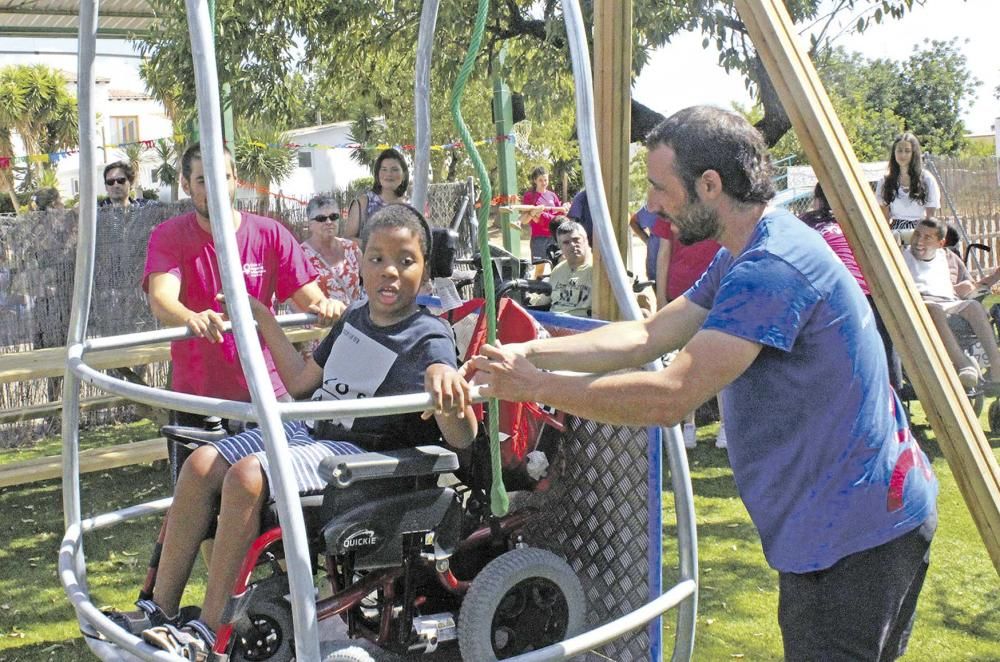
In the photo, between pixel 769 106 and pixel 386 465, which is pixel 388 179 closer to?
pixel 769 106

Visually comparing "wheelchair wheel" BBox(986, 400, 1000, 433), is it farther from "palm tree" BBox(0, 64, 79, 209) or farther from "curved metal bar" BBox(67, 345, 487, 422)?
"palm tree" BBox(0, 64, 79, 209)

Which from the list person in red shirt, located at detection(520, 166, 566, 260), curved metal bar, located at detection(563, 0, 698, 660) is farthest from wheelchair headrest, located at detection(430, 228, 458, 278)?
person in red shirt, located at detection(520, 166, 566, 260)

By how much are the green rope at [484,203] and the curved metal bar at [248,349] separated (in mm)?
547

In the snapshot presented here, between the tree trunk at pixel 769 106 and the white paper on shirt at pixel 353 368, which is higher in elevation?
the tree trunk at pixel 769 106

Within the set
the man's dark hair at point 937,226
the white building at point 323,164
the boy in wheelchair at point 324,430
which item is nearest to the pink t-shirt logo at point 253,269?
the boy in wheelchair at point 324,430

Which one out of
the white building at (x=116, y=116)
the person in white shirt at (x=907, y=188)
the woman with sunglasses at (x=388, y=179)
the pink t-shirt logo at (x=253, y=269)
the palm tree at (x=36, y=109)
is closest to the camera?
the pink t-shirt logo at (x=253, y=269)

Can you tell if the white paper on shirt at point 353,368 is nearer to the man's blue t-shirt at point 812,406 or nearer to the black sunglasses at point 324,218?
the man's blue t-shirt at point 812,406

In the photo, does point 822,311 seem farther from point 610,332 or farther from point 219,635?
point 219,635

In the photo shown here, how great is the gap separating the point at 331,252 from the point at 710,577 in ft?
10.8

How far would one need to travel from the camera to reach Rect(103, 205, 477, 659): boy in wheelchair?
284 centimetres

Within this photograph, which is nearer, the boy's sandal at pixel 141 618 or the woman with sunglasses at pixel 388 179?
the boy's sandal at pixel 141 618

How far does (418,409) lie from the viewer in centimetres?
241

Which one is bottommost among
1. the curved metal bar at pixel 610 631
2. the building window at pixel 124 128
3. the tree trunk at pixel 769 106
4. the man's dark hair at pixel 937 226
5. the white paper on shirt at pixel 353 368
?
the curved metal bar at pixel 610 631

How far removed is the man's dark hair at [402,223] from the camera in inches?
128
